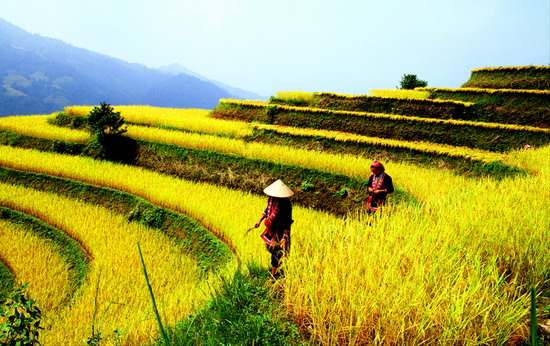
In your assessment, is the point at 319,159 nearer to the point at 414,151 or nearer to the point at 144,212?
the point at 414,151

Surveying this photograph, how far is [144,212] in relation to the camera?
23.2 ft

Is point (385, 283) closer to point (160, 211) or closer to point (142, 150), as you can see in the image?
point (160, 211)

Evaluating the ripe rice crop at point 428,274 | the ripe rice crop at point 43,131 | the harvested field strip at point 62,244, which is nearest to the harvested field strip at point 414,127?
the ripe rice crop at point 428,274

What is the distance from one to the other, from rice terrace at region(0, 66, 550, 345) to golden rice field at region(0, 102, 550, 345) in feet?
0.09

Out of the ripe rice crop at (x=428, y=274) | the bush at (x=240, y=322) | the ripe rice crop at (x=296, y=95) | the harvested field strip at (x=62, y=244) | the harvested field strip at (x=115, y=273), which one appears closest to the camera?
the ripe rice crop at (x=428, y=274)

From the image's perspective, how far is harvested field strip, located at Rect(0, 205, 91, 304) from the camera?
500 centimetres

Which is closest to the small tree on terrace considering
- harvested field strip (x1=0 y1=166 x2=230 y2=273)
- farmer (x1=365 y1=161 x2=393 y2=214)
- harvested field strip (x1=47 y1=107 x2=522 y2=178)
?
harvested field strip (x1=47 y1=107 x2=522 y2=178)

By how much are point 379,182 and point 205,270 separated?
10.5 ft

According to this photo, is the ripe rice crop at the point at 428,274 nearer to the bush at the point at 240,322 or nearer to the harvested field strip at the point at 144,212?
the bush at the point at 240,322

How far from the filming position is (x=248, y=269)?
3623 mm

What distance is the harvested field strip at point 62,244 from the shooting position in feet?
16.4

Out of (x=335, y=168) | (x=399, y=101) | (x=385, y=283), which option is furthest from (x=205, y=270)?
(x=399, y=101)

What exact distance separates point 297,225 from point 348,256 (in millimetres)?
3032

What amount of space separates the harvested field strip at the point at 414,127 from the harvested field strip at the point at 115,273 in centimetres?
801
